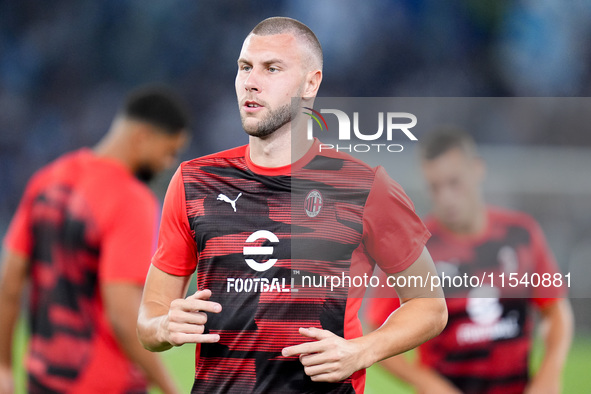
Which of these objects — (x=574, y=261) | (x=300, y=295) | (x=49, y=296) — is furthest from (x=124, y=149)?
(x=574, y=261)

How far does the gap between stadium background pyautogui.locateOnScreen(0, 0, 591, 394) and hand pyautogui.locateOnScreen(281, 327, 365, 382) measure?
1076 centimetres

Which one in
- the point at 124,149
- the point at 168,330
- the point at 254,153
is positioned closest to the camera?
the point at 168,330

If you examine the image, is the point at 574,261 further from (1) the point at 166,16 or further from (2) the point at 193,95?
(1) the point at 166,16

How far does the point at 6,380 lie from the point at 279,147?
235 centimetres

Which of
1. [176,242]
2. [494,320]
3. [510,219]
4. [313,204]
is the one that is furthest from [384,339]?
[510,219]

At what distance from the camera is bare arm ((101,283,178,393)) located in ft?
11.7

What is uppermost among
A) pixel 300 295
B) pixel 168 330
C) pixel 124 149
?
pixel 124 149

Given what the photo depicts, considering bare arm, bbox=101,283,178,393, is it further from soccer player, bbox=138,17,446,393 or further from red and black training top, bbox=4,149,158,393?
soccer player, bbox=138,17,446,393

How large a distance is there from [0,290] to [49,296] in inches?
12.2

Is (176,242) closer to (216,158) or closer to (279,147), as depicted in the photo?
(216,158)

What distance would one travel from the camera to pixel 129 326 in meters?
3.57

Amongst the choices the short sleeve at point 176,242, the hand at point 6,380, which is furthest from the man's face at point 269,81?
the hand at point 6,380

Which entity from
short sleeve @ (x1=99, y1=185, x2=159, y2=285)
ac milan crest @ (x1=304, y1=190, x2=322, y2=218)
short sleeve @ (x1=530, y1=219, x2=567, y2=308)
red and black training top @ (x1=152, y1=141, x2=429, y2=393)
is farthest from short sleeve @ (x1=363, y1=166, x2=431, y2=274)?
short sleeve @ (x1=530, y1=219, x2=567, y2=308)

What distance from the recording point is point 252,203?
7.86 ft
